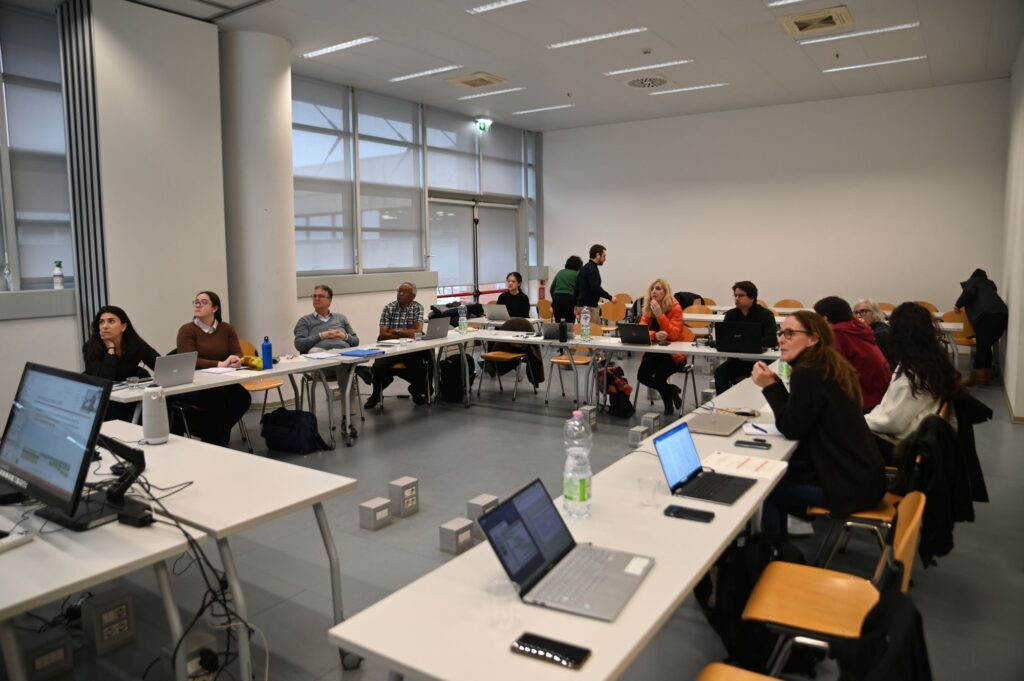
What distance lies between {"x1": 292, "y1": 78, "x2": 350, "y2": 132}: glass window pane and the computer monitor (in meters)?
6.68

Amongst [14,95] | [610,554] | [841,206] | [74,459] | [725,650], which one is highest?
[14,95]

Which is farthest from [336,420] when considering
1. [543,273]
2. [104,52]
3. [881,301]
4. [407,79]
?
[881,301]

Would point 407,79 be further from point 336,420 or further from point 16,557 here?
point 16,557

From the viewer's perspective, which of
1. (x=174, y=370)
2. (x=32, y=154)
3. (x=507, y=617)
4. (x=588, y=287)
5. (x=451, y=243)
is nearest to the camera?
(x=507, y=617)

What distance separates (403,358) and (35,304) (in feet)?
10.2

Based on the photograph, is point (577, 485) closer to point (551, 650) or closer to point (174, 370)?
point (551, 650)

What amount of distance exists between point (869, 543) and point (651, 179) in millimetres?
8923

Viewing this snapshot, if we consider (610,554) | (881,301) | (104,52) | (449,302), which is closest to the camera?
(610,554)

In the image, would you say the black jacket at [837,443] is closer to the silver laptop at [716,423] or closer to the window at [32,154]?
the silver laptop at [716,423]

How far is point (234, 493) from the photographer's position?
2547 mm

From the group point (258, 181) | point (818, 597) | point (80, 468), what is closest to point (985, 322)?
point (818, 597)

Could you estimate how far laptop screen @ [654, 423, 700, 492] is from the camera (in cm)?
254

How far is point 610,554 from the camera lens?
1994mm

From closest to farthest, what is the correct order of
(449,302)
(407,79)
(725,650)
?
(725,650) < (407,79) < (449,302)
